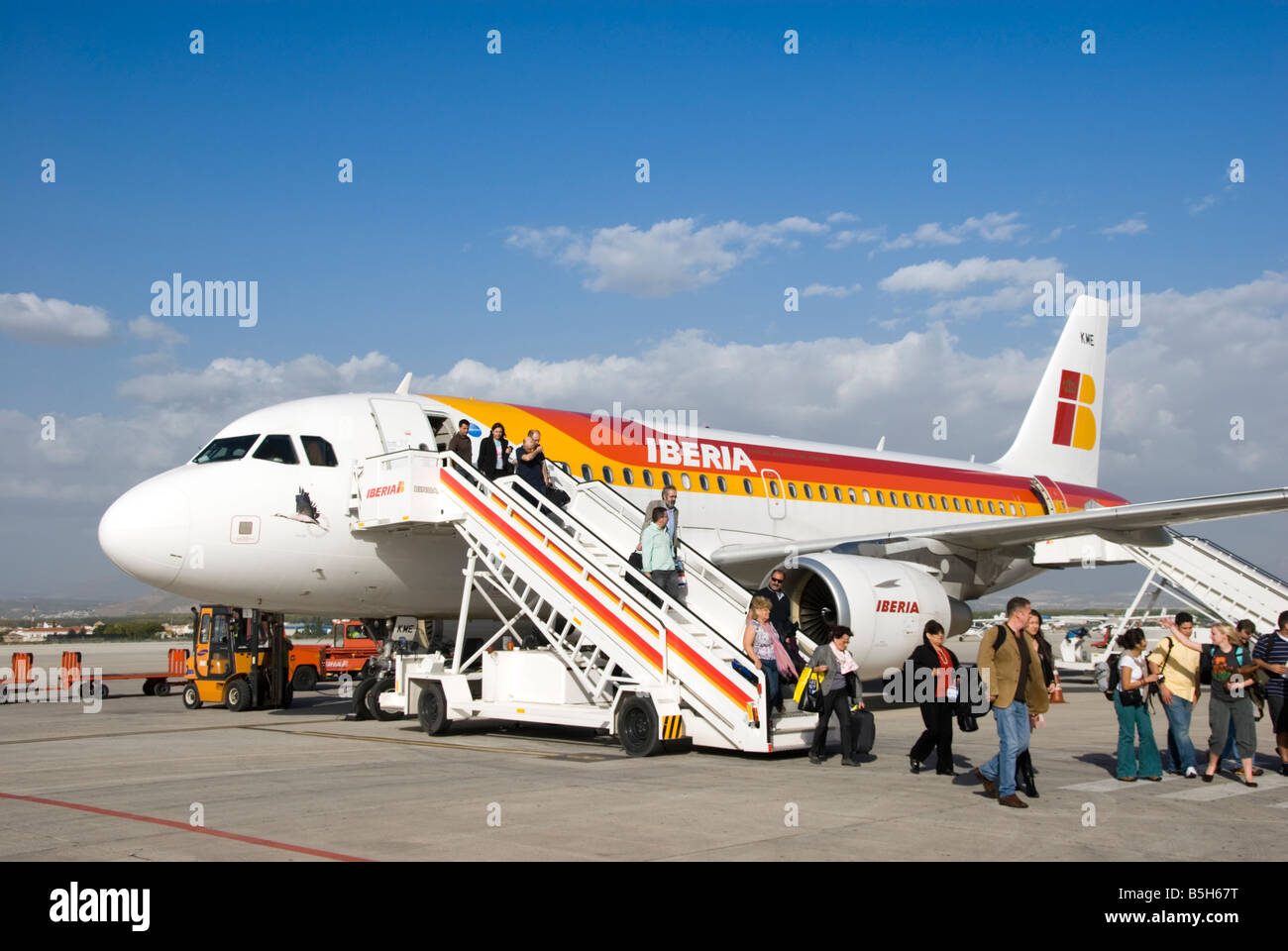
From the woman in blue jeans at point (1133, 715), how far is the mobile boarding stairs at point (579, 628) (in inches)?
116

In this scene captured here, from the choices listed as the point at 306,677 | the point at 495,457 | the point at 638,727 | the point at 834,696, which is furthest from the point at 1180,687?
the point at 306,677

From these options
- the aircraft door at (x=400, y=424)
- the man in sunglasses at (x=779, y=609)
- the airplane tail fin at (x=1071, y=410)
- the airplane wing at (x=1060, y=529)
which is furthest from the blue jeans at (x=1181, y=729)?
the airplane tail fin at (x=1071, y=410)

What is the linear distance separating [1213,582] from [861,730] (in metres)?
17.6

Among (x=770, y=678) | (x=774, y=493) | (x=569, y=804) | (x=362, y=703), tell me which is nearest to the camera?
(x=569, y=804)

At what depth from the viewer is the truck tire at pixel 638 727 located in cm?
1080

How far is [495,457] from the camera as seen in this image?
14617 mm

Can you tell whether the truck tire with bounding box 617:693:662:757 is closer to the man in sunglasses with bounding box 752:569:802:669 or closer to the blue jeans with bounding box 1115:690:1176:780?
the man in sunglasses with bounding box 752:569:802:669

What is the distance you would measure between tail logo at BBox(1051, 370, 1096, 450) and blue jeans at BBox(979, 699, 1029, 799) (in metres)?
21.4

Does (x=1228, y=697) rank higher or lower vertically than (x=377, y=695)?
higher

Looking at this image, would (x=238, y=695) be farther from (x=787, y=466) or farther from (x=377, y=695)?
(x=787, y=466)

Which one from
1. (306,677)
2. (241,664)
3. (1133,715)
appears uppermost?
(1133,715)

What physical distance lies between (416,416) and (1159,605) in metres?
19.3

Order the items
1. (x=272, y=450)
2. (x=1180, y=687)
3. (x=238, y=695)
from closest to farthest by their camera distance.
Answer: (x=1180, y=687), (x=272, y=450), (x=238, y=695)
